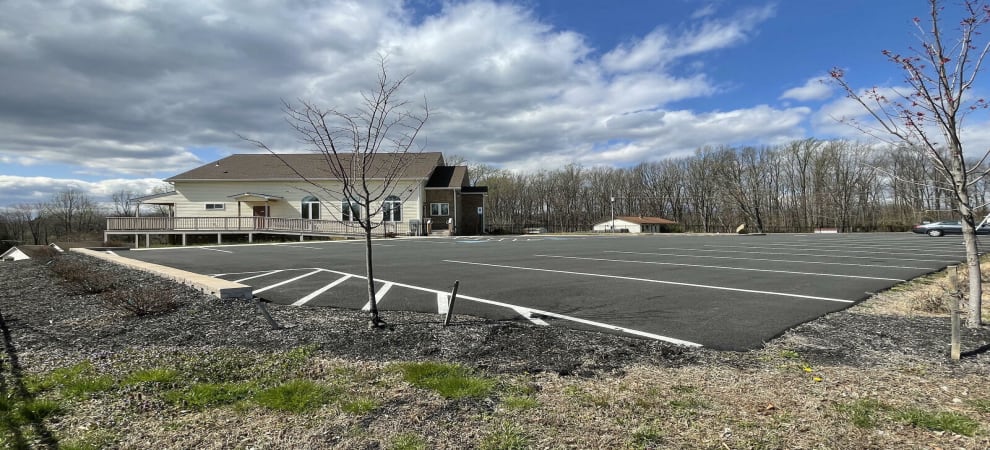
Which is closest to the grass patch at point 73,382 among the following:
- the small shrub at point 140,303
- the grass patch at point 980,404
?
the small shrub at point 140,303

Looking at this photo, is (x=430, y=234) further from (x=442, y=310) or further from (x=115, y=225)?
(x=442, y=310)

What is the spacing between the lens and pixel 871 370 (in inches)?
156

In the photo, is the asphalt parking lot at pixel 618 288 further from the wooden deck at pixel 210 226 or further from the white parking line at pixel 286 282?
the wooden deck at pixel 210 226

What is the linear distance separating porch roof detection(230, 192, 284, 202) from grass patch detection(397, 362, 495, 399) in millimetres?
32355

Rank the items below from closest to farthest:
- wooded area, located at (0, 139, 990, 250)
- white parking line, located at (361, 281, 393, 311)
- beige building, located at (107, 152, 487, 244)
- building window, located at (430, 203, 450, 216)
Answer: white parking line, located at (361, 281, 393, 311) < beige building, located at (107, 152, 487, 244) < building window, located at (430, 203, 450, 216) < wooded area, located at (0, 139, 990, 250)

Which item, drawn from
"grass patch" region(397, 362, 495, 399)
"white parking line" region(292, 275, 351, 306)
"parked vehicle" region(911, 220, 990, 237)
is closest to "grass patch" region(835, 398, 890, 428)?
"grass patch" region(397, 362, 495, 399)

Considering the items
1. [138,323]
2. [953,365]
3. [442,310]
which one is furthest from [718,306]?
[138,323]

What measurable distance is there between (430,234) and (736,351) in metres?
29.1

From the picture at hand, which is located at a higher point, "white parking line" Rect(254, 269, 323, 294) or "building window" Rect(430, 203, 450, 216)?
"building window" Rect(430, 203, 450, 216)

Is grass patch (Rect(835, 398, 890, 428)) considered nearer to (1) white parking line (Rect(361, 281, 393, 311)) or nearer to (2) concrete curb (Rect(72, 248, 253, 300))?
(1) white parking line (Rect(361, 281, 393, 311))

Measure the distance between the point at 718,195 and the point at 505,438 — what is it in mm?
69783

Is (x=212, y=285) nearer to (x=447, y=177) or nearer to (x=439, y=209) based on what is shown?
(x=439, y=209)

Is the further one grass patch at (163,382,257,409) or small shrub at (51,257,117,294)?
small shrub at (51,257,117,294)

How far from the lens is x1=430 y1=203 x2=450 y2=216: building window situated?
34.7 m
